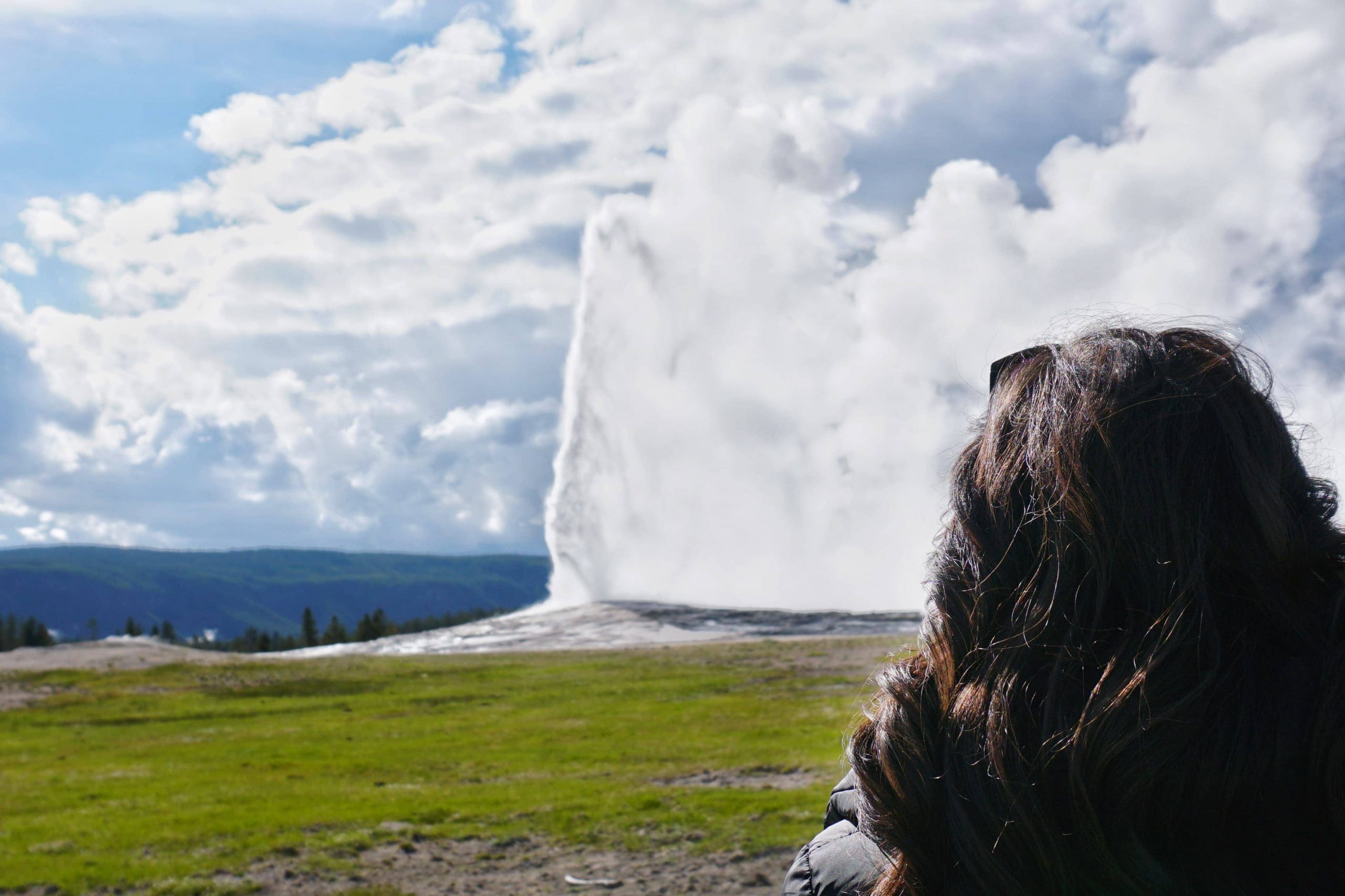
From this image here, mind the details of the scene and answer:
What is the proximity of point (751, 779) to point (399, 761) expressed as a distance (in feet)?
36.2

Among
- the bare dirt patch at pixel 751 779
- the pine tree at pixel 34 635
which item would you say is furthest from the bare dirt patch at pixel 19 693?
the pine tree at pixel 34 635

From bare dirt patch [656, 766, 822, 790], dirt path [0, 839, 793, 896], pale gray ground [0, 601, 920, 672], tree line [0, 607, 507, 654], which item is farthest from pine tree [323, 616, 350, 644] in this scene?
dirt path [0, 839, 793, 896]

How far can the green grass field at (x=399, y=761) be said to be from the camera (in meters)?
16.4

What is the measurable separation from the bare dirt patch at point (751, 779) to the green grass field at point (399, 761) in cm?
32

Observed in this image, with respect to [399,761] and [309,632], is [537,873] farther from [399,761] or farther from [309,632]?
[309,632]

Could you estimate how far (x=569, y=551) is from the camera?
3848 inches

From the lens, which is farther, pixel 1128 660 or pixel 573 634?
pixel 573 634

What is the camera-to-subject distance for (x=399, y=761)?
27.0m

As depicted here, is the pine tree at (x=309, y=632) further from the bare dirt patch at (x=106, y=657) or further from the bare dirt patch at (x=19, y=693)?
the bare dirt patch at (x=19, y=693)

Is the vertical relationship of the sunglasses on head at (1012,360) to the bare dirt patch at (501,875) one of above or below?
above

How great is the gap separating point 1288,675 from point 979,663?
490 mm

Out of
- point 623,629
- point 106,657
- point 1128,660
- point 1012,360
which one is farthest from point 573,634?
point 1128,660

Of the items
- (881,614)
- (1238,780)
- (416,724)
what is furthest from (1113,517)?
(881,614)

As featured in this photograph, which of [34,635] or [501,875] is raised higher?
[501,875]
